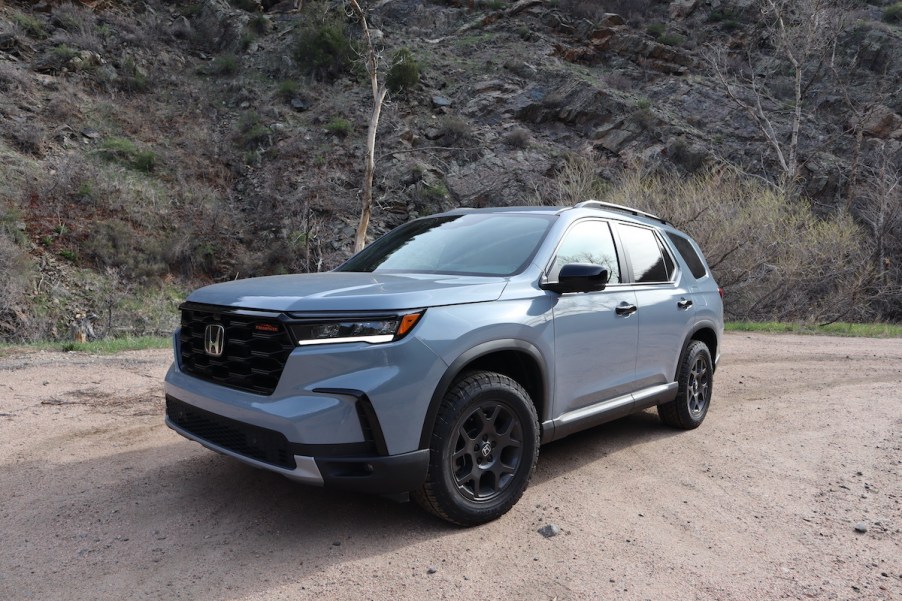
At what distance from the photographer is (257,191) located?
25.5 m

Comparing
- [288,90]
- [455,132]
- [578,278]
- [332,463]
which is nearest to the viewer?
[332,463]

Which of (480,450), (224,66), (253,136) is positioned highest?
(224,66)

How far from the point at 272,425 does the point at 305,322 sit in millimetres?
517

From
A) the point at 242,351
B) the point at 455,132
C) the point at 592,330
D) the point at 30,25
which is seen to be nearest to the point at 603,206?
the point at 592,330

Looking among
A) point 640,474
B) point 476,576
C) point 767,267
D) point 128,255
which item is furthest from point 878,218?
point 128,255

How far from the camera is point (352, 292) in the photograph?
3184mm

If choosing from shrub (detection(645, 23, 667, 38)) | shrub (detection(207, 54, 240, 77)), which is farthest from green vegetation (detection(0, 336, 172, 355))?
shrub (detection(645, 23, 667, 38))

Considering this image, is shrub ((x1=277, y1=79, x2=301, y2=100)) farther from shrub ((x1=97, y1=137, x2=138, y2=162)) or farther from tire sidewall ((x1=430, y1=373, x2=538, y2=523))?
tire sidewall ((x1=430, y1=373, x2=538, y2=523))

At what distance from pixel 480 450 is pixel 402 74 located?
28983mm

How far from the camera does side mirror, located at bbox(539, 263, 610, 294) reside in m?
3.73

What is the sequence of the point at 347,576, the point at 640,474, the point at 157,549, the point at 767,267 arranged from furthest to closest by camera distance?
the point at 767,267
the point at 640,474
the point at 157,549
the point at 347,576

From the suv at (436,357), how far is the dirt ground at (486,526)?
1.33 ft

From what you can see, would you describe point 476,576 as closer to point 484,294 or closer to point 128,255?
point 484,294

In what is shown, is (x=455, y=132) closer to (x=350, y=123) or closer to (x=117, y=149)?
(x=350, y=123)
